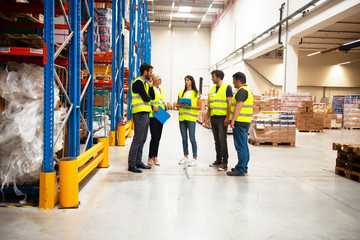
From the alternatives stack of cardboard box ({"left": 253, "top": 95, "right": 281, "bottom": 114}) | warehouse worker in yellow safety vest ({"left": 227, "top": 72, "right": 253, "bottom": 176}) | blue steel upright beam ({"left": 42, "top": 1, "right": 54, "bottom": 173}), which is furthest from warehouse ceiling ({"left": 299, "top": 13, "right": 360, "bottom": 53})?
blue steel upright beam ({"left": 42, "top": 1, "right": 54, "bottom": 173})

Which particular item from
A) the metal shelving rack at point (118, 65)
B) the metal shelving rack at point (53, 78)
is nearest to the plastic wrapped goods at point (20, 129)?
the metal shelving rack at point (53, 78)

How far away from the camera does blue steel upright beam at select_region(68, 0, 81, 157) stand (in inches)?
154

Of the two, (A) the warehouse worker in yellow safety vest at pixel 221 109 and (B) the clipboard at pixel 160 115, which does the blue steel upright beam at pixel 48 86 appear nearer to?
(B) the clipboard at pixel 160 115

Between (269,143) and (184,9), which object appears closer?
(269,143)

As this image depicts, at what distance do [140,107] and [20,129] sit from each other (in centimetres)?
204

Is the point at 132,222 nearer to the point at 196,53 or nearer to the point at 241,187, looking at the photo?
the point at 241,187

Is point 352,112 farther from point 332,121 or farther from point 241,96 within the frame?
point 241,96

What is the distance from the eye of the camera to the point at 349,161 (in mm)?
5230

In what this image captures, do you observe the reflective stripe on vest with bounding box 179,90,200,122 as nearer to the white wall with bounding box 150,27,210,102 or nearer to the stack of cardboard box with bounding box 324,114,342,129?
the stack of cardboard box with bounding box 324,114,342,129

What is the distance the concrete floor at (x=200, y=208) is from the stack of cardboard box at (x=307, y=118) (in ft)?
28.9

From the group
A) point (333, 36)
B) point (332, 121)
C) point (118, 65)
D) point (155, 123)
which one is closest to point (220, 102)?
point (155, 123)

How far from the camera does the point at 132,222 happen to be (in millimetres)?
3037

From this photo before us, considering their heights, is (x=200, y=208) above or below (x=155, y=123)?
below

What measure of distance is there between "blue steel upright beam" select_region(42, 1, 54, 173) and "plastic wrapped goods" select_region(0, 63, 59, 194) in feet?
0.92
